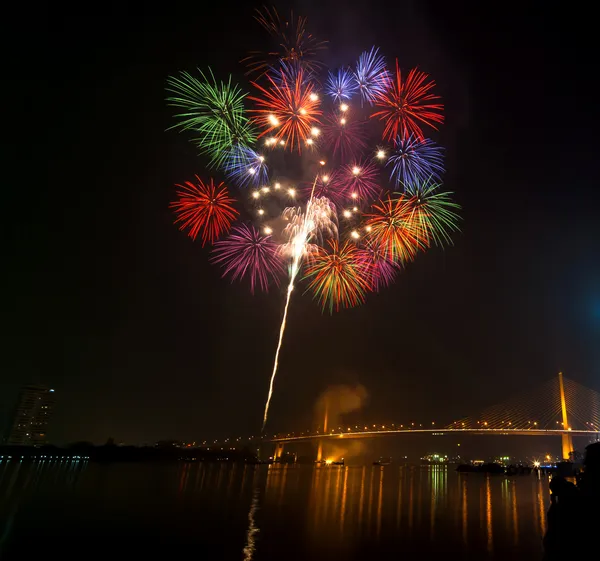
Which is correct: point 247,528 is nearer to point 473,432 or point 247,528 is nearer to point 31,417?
point 473,432

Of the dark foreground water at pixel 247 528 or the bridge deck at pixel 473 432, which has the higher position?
the bridge deck at pixel 473 432

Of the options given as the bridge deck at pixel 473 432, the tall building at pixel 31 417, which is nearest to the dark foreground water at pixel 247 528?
the bridge deck at pixel 473 432

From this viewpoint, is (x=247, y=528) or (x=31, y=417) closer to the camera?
(x=247, y=528)

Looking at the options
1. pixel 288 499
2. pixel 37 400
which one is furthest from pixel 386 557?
pixel 37 400

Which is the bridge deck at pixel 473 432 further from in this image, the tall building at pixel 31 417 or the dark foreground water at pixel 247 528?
the tall building at pixel 31 417

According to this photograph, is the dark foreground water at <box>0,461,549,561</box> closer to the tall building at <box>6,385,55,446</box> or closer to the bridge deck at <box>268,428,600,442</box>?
the bridge deck at <box>268,428,600,442</box>

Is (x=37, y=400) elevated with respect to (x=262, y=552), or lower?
elevated

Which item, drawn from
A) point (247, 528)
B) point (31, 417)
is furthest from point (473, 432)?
point (31, 417)

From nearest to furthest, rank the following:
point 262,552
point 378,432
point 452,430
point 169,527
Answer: point 262,552 → point 169,527 → point 452,430 → point 378,432

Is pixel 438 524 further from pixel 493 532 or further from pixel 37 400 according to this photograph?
pixel 37 400
